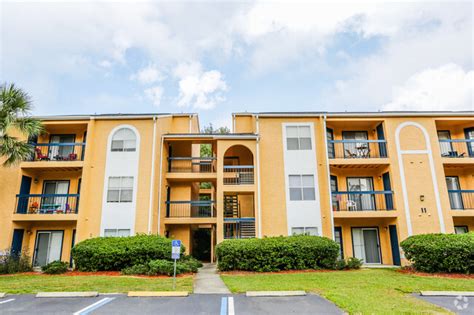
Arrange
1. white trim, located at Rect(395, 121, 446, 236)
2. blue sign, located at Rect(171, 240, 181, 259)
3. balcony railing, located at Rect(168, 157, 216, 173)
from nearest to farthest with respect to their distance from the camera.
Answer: blue sign, located at Rect(171, 240, 181, 259)
white trim, located at Rect(395, 121, 446, 236)
balcony railing, located at Rect(168, 157, 216, 173)

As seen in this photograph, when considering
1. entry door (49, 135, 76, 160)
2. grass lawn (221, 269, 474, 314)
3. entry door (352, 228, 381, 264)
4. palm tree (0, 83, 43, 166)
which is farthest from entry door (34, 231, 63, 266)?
entry door (352, 228, 381, 264)

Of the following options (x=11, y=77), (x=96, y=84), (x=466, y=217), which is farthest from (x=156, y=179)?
(x=466, y=217)

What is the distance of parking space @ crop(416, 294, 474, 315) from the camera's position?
7.40m

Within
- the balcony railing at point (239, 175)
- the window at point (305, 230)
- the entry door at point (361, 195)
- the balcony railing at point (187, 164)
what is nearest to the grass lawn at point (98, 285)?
the window at point (305, 230)

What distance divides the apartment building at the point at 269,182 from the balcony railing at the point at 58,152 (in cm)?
9

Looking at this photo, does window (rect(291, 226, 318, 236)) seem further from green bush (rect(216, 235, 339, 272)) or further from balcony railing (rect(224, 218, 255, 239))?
balcony railing (rect(224, 218, 255, 239))

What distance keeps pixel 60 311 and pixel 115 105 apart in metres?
23.7

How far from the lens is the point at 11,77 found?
14.5 m

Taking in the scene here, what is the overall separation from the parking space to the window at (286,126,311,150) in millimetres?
10891

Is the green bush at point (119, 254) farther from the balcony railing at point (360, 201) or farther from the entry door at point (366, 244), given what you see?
the entry door at point (366, 244)

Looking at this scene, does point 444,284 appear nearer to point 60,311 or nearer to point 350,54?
point 60,311

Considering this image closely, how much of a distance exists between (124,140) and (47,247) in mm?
7986

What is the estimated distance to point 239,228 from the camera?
1822 cm

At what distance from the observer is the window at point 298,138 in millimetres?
18625
